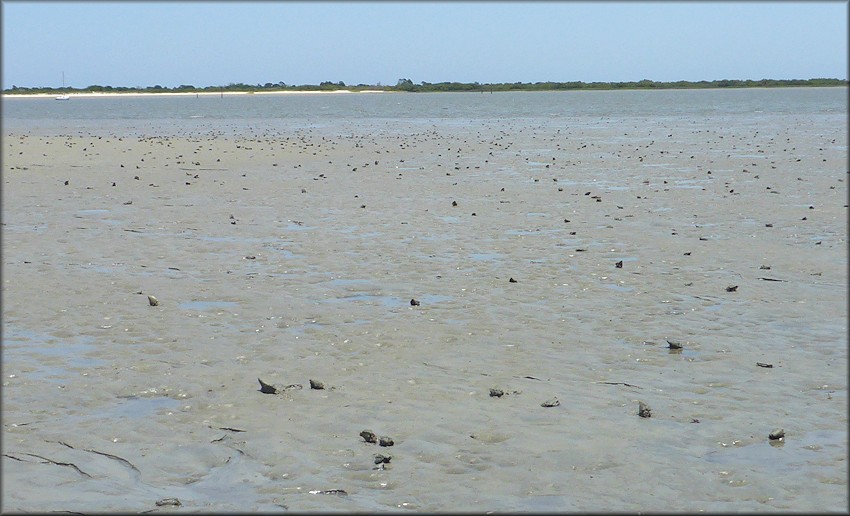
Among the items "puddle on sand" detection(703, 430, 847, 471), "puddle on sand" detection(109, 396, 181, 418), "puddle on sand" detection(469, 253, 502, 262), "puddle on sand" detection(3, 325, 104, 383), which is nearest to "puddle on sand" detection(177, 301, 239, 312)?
"puddle on sand" detection(3, 325, 104, 383)

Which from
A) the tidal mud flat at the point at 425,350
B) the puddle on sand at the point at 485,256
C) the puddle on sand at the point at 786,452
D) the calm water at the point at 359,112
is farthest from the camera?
the calm water at the point at 359,112

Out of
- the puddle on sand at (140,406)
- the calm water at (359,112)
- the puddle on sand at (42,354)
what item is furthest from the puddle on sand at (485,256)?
the calm water at (359,112)

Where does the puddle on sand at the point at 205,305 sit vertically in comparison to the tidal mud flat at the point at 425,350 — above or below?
below

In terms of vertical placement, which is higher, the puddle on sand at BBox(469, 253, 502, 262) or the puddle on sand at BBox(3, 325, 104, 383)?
the puddle on sand at BBox(469, 253, 502, 262)

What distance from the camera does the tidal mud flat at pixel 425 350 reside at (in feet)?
20.0

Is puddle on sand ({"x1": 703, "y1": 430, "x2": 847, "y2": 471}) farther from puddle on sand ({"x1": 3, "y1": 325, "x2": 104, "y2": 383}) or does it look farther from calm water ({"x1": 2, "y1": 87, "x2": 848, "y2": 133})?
calm water ({"x1": 2, "y1": 87, "x2": 848, "y2": 133})

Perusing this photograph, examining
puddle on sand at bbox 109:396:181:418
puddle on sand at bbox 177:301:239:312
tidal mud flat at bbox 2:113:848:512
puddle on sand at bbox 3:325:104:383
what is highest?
tidal mud flat at bbox 2:113:848:512

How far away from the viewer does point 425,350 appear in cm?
921

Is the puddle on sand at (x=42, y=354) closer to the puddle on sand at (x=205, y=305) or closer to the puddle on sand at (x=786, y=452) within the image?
the puddle on sand at (x=205, y=305)

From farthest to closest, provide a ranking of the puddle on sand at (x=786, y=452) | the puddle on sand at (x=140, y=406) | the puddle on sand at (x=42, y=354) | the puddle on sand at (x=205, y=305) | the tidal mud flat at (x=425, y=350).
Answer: the puddle on sand at (x=205, y=305), the puddle on sand at (x=42, y=354), the puddle on sand at (x=140, y=406), the puddle on sand at (x=786, y=452), the tidal mud flat at (x=425, y=350)

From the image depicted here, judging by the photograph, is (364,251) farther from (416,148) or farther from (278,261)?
(416,148)

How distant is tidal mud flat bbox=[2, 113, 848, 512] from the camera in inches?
240

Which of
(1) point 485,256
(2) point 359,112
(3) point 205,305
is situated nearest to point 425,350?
(3) point 205,305

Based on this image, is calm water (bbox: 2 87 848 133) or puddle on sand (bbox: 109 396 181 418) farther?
calm water (bbox: 2 87 848 133)
